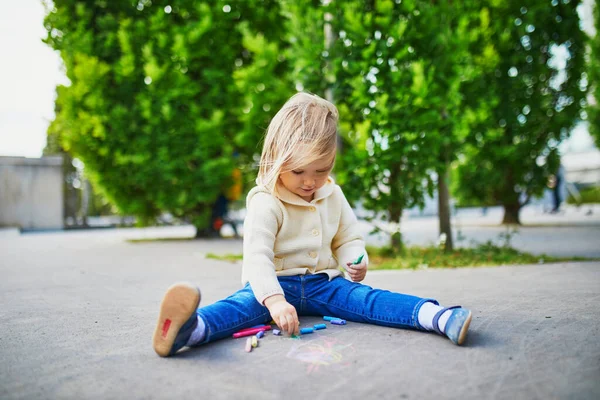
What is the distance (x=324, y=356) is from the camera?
1.88m

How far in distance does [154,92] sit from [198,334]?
25.0ft

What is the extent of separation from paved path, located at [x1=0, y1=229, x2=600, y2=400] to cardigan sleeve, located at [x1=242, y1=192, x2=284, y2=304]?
0.24 m

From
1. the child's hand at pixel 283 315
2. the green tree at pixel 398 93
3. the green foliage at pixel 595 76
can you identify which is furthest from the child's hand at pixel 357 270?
the green foliage at pixel 595 76

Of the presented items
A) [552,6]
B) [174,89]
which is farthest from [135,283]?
[552,6]

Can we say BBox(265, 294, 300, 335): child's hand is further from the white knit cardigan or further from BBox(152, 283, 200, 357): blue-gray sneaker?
BBox(152, 283, 200, 357): blue-gray sneaker

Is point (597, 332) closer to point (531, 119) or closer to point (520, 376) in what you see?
point (520, 376)

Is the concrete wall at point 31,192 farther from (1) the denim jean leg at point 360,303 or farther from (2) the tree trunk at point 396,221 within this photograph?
(1) the denim jean leg at point 360,303

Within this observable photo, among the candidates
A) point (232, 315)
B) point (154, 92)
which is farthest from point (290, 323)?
point (154, 92)

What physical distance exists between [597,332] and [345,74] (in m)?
3.87

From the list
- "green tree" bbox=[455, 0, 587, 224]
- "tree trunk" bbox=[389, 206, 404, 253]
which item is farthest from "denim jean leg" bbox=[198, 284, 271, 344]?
"green tree" bbox=[455, 0, 587, 224]

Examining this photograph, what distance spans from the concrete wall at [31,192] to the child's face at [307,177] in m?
15.1

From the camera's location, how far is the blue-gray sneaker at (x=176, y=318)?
6.06 feet

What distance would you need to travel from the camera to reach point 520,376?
1.61 meters

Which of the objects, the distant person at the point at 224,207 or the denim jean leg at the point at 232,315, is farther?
the distant person at the point at 224,207
